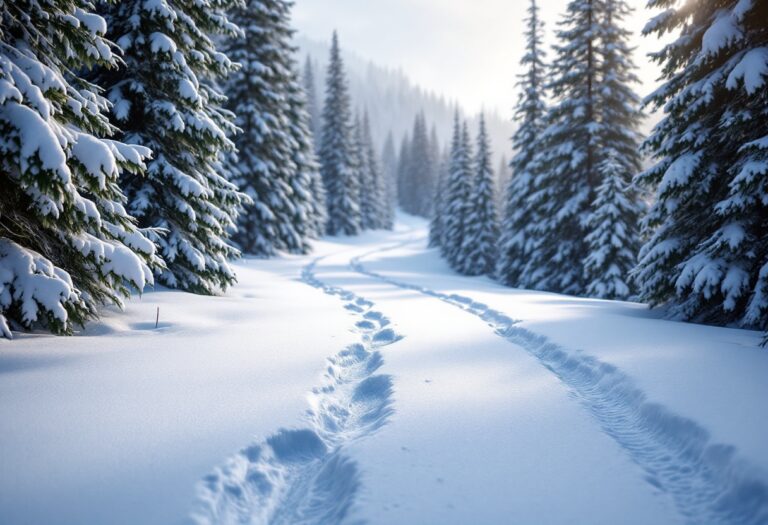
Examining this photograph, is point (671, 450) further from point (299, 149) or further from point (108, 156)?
point (299, 149)

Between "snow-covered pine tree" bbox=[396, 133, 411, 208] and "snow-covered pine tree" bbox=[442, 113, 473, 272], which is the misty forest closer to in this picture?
"snow-covered pine tree" bbox=[442, 113, 473, 272]

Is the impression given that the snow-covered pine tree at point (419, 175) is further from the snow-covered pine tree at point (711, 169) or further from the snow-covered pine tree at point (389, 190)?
the snow-covered pine tree at point (711, 169)

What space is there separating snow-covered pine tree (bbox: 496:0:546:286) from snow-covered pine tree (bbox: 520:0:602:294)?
1.06m

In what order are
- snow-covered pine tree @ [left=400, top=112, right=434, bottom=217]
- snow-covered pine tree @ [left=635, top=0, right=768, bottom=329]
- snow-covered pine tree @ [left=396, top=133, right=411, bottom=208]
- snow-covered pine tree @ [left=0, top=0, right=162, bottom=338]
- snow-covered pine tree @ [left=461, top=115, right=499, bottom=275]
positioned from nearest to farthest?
1. snow-covered pine tree @ [left=0, top=0, right=162, bottom=338]
2. snow-covered pine tree @ [left=635, top=0, right=768, bottom=329]
3. snow-covered pine tree @ [left=461, top=115, right=499, bottom=275]
4. snow-covered pine tree @ [left=400, top=112, right=434, bottom=217]
5. snow-covered pine tree @ [left=396, top=133, right=411, bottom=208]

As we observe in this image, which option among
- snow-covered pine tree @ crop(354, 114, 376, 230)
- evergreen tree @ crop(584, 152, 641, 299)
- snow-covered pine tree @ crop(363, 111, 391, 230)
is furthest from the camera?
snow-covered pine tree @ crop(363, 111, 391, 230)

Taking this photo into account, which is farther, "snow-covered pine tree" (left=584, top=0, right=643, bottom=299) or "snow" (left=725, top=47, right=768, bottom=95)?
"snow-covered pine tree" (left=584, top=0, right=643, bottom=299)

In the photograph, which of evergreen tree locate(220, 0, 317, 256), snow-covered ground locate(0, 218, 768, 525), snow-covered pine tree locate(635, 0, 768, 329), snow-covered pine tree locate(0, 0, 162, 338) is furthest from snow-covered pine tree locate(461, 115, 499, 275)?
snow-covered pine tree locate(0, 0, 162, 338)

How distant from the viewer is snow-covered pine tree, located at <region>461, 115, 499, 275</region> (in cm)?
2955

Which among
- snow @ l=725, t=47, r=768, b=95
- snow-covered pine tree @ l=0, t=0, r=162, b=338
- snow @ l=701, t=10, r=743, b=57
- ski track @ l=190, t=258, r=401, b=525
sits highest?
snow @ l=701, t=10, r=743, b=57

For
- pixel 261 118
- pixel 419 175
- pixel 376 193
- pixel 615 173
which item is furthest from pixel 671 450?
pixel 419 175

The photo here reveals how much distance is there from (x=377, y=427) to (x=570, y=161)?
57.4 ft

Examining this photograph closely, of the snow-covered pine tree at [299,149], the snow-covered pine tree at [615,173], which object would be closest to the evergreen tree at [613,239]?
the snow-covered pine tree at [615,173]

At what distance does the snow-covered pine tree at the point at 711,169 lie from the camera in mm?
7520

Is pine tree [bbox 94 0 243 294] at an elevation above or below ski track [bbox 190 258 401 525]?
above
